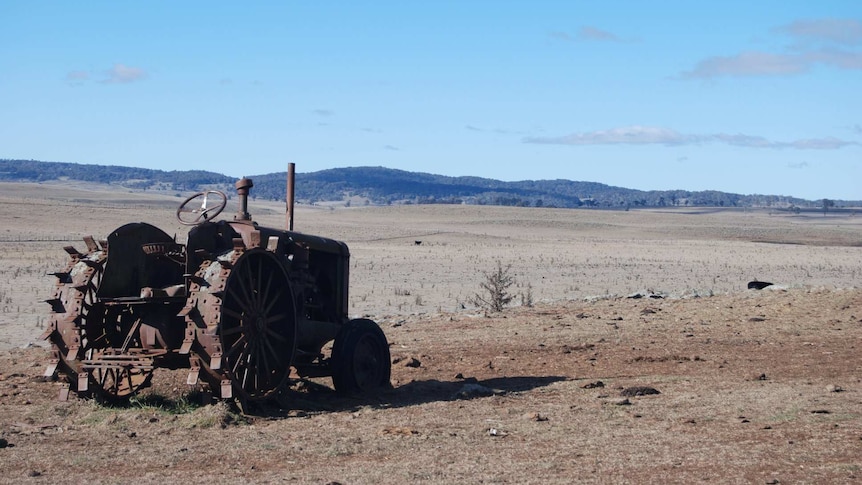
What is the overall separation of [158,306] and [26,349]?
643 centimetres

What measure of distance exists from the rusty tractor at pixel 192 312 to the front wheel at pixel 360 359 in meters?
0.03

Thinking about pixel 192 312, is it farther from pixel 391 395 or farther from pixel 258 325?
pixel 391 395

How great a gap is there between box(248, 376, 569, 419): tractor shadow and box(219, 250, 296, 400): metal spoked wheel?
0.82 feet

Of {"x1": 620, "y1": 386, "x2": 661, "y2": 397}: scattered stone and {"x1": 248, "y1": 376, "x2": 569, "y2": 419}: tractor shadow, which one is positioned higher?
{"x1": 620, "y1": 386, "x2": 661, "y2": 397}: scattered stone

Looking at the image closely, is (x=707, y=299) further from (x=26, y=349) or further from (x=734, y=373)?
(x=26, y=349)

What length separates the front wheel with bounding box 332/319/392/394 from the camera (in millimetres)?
12328

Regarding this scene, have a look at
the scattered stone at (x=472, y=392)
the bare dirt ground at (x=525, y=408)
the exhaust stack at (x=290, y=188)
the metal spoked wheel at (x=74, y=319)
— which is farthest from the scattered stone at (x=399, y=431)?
the exhaust stack at (x=290, y=188)

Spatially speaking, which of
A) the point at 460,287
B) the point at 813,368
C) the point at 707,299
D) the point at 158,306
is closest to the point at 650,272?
the point at 460,287

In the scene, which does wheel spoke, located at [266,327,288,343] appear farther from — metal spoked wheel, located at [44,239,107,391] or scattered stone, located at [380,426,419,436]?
scattered stone, located at [380,426,419,436]

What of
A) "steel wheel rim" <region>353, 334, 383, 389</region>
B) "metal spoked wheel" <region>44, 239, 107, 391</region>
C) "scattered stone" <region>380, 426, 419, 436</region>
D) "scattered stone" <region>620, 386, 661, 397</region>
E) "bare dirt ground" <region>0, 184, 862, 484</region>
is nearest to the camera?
"bare dirt ground" <region>0, 184, 862, 484</region>

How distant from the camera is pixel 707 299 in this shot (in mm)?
22938

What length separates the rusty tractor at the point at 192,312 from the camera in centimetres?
1052

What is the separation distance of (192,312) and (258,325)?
93 cm

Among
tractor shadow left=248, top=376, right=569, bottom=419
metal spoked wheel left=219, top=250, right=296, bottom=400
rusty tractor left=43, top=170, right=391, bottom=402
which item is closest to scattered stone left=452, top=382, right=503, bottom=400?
tractor shadow left=248, top=376, right=569, bottom=419
